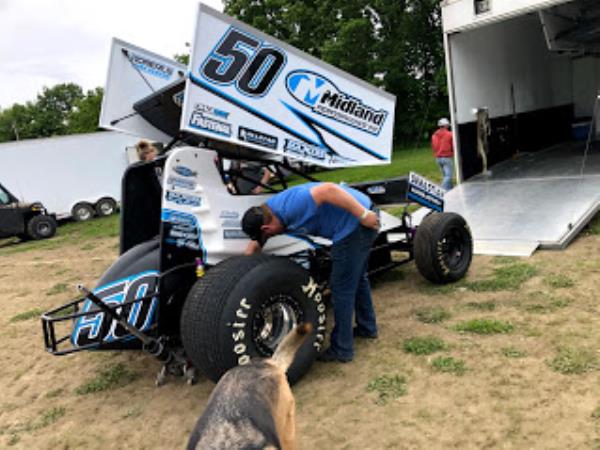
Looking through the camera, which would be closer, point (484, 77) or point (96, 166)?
point (484, 77)

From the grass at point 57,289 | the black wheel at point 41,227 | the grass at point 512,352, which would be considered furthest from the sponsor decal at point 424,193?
the black wheel at point 41,227

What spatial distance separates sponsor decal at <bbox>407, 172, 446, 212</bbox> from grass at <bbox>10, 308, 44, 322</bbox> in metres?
5.01

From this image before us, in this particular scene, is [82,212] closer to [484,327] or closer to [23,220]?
[23,220]

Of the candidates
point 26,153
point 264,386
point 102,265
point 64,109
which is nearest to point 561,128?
point 102,265

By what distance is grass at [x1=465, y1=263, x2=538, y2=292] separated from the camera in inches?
204

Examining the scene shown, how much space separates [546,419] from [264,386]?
1.77 meters

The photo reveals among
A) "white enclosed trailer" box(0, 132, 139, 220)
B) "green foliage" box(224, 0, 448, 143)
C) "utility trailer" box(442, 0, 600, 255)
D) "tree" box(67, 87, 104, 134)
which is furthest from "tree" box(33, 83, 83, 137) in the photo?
"utility trailer" box(442, 0, 600, 255)

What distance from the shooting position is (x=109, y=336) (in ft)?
12.5

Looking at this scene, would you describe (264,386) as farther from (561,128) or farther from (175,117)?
(561,128)

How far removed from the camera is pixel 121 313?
3.78 m

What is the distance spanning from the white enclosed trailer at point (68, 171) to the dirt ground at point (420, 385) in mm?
13316

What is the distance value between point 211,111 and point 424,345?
8.03 feet

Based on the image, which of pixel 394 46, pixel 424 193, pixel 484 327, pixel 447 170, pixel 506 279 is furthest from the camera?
pixel 394 46

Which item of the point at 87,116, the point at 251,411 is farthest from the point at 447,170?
the point at 87,116
